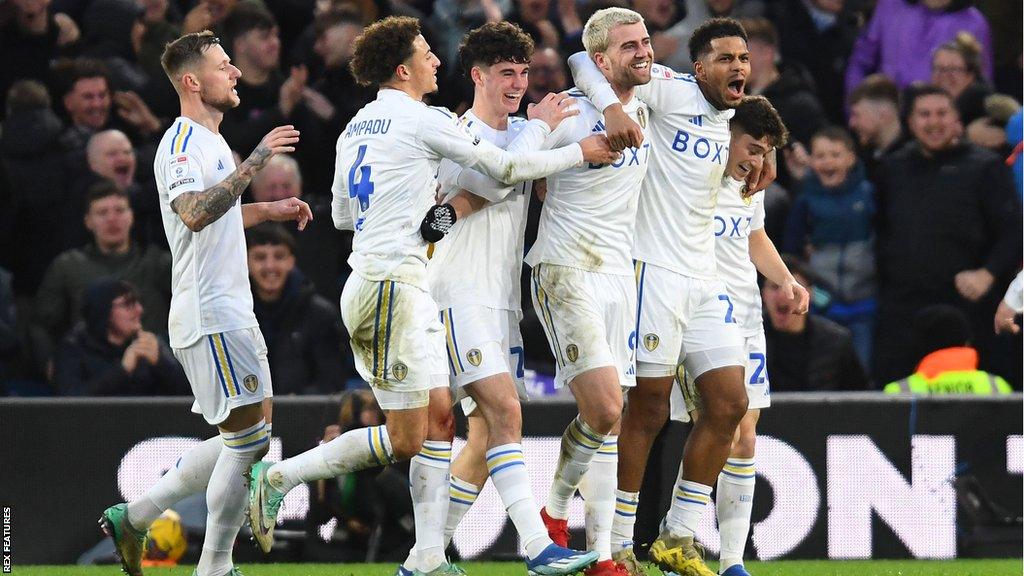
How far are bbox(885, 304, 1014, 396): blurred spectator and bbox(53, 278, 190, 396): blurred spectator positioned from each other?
4.34 metres

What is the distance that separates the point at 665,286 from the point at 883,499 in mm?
2875

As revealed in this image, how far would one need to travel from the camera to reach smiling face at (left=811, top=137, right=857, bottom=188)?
11805 mm

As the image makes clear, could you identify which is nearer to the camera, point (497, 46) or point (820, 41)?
point (497, 46)

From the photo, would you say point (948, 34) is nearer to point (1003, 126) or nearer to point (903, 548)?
point (1003, 126)

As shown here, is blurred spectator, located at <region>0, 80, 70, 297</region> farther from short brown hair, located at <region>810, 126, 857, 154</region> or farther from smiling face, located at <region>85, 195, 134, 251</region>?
short brown hair, located at <region>810, 126, 857, 154</region>

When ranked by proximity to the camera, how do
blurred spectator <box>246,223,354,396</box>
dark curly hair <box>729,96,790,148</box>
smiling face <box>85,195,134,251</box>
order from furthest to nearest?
smiling face <box>85,195,134,251</box> < blurred spectator <box>246,223,354,396</box> < dark curly hair <box>729,96,790,148</box>

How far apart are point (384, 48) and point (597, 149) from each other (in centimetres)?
101

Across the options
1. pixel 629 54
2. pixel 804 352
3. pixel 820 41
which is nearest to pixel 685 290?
pixel 629 54

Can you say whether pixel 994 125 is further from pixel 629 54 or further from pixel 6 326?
pixel 6 326

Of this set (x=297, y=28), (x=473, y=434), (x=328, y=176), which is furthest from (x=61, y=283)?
(x=473, y=434)

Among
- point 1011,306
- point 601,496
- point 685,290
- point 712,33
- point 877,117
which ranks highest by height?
point 712,33

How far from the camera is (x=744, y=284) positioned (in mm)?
8859

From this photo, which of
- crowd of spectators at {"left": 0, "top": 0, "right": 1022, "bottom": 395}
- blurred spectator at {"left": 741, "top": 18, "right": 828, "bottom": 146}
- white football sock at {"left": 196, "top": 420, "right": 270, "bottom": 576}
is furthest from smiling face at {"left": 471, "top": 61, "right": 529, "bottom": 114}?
blurred spectator at {"left": 741, "top": 18, "right": 828, "bottom": 146}

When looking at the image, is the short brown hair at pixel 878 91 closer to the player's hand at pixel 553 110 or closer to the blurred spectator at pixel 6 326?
the player's hand at pixel 553 110
